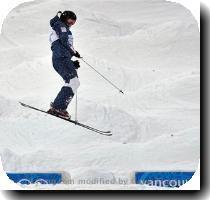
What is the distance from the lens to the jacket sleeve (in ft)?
14.7

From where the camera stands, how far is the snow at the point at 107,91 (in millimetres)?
4449

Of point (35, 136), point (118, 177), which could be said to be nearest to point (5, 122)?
point (35, 136)

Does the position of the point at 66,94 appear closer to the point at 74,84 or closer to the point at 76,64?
the point at 74,84

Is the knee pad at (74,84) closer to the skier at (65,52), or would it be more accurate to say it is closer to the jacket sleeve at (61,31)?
the skier at (65,52)

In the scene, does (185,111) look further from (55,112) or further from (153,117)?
(55,112)

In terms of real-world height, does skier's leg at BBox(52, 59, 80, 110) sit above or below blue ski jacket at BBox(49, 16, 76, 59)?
below

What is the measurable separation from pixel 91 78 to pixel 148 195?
78cm

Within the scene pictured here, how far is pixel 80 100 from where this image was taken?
14.8ft

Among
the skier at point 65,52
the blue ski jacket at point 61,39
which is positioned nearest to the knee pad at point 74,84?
the skier at point 65,52

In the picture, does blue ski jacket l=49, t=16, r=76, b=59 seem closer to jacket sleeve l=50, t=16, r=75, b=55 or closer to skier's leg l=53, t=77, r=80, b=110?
jacket sleeve l=50, t=16, r=75, b=55

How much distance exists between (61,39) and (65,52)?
0.27 ft

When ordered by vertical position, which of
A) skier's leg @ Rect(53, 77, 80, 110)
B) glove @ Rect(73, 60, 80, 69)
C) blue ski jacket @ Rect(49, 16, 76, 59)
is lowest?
skier's leg @ Rect(53, 77, 80, 110)

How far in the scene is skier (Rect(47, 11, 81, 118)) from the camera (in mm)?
4484

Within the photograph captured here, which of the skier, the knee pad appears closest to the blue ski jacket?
the skier
